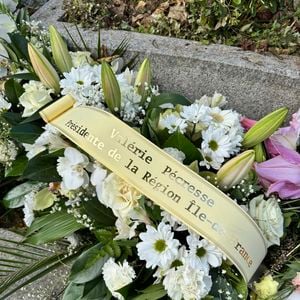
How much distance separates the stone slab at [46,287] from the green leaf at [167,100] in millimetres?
632

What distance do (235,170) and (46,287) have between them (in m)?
0.79

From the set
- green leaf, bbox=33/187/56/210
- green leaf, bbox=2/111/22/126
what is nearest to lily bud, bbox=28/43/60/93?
green leaf, bbox=2/111/22/126

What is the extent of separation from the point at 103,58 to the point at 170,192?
80 cm

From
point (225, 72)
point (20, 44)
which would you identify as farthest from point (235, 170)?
point (20, 44)

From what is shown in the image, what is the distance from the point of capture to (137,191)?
1.74m

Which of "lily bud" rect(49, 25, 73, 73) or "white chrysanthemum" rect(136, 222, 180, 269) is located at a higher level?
"lily bud" rect(49, 25, 73, 73)

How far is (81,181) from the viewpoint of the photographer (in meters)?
1.83

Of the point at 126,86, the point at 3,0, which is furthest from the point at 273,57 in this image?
the point at 3,0

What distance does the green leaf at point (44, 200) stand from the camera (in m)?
2.00

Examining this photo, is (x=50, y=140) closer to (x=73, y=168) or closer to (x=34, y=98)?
(x=73, y=168)

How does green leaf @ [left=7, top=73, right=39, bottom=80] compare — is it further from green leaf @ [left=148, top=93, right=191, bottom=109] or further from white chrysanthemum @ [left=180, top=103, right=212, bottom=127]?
white chrysanthemum @ [left=180, top=103, right=212, bottom=127]

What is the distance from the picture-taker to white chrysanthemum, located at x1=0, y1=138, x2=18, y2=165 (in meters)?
2.17

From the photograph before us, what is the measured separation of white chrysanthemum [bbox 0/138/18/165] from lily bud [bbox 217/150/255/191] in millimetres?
815

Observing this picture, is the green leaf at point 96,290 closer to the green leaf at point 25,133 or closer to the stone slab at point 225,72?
the green leaf at point 25,133
